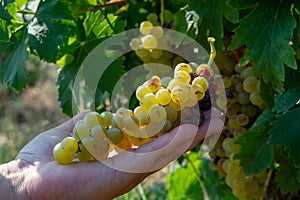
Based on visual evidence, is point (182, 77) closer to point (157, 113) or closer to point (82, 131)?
point (157, 113)

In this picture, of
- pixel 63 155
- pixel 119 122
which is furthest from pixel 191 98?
pixel 63 155

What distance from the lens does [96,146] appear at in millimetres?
982

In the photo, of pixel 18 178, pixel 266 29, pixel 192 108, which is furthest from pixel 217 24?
pixel 18 178

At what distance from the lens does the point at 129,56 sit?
5.00ft

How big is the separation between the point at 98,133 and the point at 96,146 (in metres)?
0.02

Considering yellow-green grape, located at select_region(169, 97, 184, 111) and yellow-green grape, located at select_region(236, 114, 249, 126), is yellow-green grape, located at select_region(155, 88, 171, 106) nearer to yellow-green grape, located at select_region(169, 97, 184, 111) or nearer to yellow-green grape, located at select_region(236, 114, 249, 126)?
yellow-green grape, located at select_region(169, 97, 184, 111)

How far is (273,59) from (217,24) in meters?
0.19

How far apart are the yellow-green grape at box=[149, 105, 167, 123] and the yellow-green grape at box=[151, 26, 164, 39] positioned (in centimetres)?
45

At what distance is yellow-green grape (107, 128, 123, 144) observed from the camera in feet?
3.18

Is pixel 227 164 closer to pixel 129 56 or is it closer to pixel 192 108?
pixel 129 56

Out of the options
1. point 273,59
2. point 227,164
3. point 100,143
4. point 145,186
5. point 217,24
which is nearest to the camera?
point 100,143

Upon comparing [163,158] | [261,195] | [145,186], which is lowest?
[145,186]

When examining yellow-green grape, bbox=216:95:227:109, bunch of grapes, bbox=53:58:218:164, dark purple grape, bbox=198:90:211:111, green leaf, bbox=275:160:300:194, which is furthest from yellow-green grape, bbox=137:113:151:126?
green leaf, bbox=275:160:300:194

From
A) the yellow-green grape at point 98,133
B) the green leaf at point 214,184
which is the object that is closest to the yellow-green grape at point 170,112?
the yellow-green grape at point 98,133
